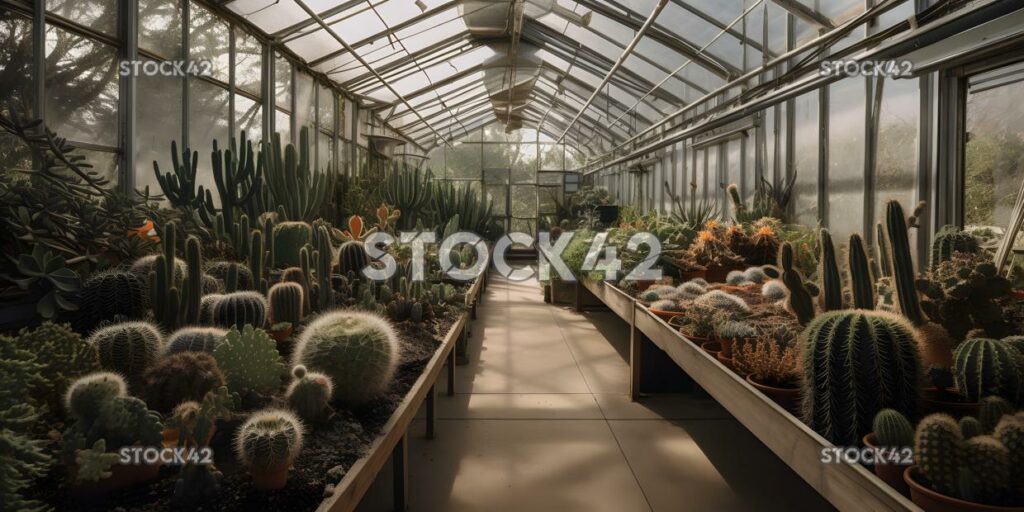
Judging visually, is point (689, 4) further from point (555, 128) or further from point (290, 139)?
point (555, 128)

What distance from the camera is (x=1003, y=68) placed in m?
3.64

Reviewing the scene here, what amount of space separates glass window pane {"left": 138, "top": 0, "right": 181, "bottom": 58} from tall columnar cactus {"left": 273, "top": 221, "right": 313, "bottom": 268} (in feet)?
7.36

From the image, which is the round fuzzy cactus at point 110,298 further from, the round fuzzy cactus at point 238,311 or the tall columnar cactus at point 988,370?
the tall columnar cactus at point 988,370

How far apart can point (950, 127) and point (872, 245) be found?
1101 mm

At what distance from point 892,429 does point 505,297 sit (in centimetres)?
698

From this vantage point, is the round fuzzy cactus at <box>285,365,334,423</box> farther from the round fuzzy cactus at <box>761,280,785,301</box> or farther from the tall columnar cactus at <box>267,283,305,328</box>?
the round fuzzy cactus at <box>761,280,785,301</box>

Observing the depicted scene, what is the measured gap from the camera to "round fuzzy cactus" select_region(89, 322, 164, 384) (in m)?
1.77

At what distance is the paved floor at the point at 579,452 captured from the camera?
2395 mm

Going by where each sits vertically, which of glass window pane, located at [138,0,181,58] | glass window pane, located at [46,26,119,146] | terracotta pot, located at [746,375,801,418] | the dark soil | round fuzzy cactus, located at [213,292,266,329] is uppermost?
glass window pane, located at [138,0,181,58]

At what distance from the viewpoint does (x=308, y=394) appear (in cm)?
177

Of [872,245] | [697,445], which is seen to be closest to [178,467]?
[697,445]

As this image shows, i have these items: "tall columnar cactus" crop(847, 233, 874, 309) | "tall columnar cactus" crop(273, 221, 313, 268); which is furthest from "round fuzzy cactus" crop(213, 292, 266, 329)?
"tall columnar cactus" crop(847, 233, 874, 309)

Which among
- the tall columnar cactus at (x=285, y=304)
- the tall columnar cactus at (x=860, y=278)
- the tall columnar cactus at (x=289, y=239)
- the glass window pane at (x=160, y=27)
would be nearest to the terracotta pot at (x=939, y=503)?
the tall columnar cactus at (x=860, y=278)

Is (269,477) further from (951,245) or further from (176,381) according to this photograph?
(951,245)
